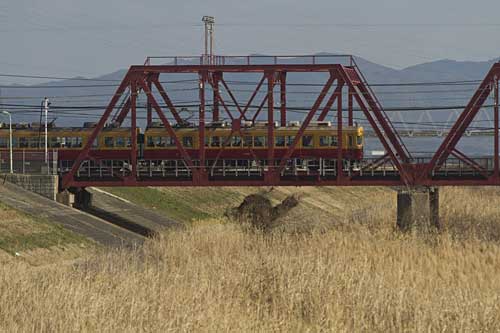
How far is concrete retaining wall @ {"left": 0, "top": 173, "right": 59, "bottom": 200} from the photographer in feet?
216

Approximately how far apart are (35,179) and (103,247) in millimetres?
16249

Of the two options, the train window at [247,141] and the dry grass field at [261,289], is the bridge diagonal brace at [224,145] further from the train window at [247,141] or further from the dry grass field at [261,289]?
the dry grass field at [261,289]

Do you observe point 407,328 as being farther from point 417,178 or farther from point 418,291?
point 417,178

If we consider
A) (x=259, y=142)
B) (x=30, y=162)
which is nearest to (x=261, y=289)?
(x=259, y=142)

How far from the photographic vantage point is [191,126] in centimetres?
7250

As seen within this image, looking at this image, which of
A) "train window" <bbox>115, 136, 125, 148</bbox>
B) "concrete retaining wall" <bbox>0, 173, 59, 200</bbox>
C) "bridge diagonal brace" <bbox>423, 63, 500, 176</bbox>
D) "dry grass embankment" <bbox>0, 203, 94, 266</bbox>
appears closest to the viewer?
"dry grass embankment" <bbox>0, 203, 94, 266</bbox>

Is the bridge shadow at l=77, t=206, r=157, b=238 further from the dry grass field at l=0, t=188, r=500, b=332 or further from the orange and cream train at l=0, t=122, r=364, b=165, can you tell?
the dry grass field at l=0, t=188, r=500, b=332

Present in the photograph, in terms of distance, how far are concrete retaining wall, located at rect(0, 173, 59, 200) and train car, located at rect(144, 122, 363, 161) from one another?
7.85 m

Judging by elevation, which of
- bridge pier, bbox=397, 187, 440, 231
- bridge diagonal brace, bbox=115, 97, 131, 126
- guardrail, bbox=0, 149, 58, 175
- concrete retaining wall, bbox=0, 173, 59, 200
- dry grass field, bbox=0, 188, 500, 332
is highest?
bridge diagonal brace, bbox=115, 97, 131, 126

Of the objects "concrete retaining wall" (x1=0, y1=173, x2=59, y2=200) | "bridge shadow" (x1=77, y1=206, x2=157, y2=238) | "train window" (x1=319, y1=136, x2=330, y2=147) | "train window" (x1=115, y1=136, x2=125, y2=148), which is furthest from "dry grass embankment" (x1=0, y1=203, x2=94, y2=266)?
"train window" (x1=319, y1=136, x2=330, y2=147)

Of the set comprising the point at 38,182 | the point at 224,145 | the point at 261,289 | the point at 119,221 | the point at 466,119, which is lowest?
the point at 261,289

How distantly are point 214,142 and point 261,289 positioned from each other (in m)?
37.7

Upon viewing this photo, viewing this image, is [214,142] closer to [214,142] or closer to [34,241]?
[214,142]

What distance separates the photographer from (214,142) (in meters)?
70.2
